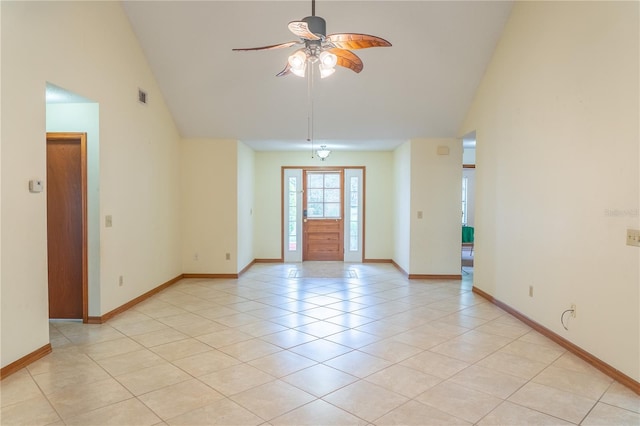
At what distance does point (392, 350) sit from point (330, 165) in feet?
17.7

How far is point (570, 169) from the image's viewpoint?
3.46 metres

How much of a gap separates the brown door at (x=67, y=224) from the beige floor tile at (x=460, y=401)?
11.7ft

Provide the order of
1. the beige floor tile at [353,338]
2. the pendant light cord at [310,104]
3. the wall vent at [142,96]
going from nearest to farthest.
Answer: the beige floor tile at [353,338], the wall vent at [142,96], the pendant light cord at [310,104]

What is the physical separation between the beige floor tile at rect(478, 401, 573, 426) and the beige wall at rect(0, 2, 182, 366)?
333cm

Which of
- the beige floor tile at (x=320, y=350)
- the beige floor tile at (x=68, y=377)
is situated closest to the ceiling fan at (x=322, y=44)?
the beige floor tile at (x=320, y=350)

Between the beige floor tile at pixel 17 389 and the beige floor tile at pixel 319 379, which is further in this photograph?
the beige floor tile at pixel 319 379

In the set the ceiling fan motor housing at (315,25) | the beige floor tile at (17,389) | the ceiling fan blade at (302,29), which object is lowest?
the beige floor tile at (17,389)

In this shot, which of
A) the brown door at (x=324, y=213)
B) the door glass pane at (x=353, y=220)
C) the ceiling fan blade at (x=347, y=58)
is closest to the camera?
the ceiling fan blade at (x=347, y=58)

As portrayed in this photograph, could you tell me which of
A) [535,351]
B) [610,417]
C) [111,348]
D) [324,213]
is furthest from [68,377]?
[324,213]

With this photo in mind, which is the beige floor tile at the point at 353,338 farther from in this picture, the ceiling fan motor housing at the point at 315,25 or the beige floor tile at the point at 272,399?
the ceiling fan motor housing at the point at 315,25

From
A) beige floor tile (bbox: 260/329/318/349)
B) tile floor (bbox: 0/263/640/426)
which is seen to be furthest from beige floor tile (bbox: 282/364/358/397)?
beige floor tile (bbox: 260/329/318/349)

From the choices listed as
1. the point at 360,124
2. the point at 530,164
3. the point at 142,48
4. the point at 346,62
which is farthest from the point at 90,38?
the point at 530,164

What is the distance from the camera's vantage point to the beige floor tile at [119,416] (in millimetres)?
2338

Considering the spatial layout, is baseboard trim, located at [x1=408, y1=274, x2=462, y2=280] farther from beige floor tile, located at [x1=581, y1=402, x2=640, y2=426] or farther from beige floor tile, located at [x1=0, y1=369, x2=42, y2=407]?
beige floor tile, located at [x1=0, y1=369, x2=42, y2=407]
